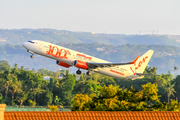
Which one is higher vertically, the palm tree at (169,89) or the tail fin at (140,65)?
the tail fin at (140,65)

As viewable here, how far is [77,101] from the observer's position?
61000 millimetres

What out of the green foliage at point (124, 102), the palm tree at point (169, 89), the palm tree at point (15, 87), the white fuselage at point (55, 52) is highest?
the white fuselage at point (55, 52)

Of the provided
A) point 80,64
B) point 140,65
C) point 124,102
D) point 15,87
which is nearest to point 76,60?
point 80,64

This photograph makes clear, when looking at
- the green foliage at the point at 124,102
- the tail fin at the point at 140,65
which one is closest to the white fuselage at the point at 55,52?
the green foliage at the point at 124,102

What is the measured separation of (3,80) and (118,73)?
2482 inches

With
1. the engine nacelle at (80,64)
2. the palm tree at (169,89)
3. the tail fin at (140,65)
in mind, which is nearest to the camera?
the engine nacelle at (80,64)

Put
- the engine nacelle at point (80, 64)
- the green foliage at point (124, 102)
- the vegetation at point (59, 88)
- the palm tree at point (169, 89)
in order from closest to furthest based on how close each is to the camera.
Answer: the green foliage at point (124, 102) < the engine nacelle at point (80, 64) < the palm tree at point (169, 89) < the vegetation at point (59, 88)

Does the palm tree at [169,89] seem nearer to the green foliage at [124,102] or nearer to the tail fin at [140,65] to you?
the tail fin at [140,65]

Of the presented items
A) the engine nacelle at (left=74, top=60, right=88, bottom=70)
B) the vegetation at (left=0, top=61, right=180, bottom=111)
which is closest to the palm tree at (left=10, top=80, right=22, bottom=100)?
the vegetation at (left=0, top=61, right=180, bottom=111)

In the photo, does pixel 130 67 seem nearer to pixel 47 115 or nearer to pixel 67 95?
pixel 67 95

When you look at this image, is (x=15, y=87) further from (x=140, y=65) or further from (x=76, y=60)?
(x=76, y=60)

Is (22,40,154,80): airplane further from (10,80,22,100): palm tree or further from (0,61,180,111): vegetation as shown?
(10,80,22,100): palm tree

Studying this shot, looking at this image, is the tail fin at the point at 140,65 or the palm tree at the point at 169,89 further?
the palm tree at the point at 169,89

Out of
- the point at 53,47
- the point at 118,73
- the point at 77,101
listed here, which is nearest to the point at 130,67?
the point at 118,73
